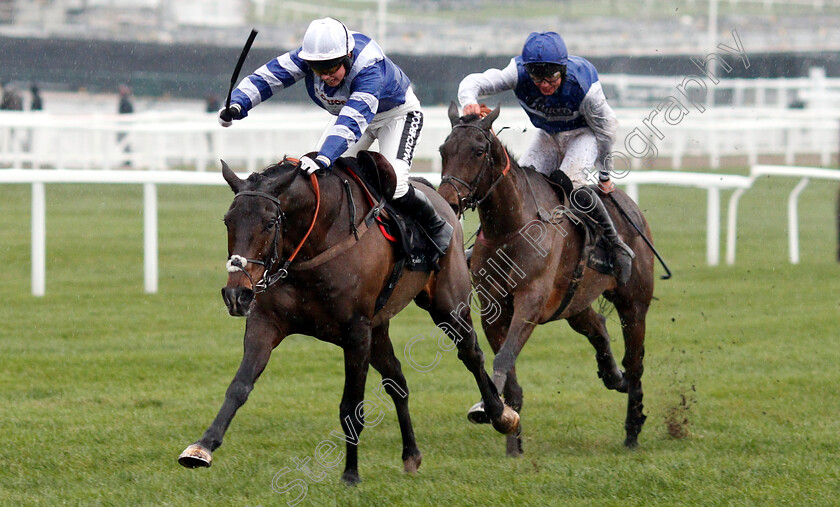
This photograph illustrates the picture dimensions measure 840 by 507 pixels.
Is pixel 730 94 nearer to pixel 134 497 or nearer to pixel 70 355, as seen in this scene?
pixel 70 355

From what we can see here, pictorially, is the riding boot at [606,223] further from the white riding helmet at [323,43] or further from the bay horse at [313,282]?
the white riding helmet at [323,43]

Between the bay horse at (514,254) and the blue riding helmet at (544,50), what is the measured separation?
1.56ft

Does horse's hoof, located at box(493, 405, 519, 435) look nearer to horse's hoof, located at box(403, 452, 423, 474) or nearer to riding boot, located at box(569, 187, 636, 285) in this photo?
horse's hoof, located at box(403, 452, 423, 474)

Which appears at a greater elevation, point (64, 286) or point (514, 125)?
point (514, 125)

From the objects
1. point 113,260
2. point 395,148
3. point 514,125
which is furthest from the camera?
point 514,125

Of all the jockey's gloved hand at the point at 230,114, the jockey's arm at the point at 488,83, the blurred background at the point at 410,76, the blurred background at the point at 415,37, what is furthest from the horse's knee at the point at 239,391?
the blurred background at the point at 415,37

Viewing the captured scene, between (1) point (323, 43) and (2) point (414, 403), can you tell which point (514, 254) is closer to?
(2) point (414, 403)

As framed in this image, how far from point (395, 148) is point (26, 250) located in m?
7.83

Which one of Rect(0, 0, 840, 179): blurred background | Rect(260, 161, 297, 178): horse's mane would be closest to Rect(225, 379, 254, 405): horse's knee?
Rect(260, 161, 297, 178): horse's mane

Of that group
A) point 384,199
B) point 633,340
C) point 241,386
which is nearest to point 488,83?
point 384,199

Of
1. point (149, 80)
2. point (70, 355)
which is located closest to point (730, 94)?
point (149, 80)

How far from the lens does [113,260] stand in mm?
11719

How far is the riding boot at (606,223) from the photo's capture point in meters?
6.25

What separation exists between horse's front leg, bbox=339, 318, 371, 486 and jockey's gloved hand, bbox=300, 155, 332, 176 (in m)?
0.71
